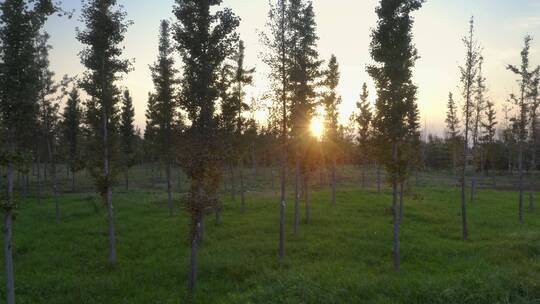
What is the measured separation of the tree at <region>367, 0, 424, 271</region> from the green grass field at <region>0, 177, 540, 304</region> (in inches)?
180

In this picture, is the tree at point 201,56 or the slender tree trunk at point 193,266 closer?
the slender tree trunk at point 193,266

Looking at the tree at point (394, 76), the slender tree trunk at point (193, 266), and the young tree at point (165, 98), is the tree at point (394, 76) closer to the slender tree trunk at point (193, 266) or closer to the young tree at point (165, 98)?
the slender tree trunk at point (193, 266)

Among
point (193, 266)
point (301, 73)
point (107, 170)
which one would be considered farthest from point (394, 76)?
point (107, 170)

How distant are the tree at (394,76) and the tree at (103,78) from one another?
1353 centimetres

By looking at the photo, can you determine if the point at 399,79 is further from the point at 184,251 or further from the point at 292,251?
the point at 184,251

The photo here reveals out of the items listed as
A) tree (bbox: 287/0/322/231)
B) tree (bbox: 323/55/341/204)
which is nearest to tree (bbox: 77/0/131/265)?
tree (bbox: 287/0/322/231)

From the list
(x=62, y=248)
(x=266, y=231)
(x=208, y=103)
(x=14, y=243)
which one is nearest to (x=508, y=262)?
(x=266, y=231)

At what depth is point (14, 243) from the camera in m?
24.6

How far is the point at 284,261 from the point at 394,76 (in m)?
10.8

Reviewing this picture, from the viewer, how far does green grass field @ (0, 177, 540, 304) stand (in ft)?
46.5

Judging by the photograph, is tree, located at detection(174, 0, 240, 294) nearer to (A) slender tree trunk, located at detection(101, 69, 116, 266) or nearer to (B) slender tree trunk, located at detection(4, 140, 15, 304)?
(A) slender tree trunk, located at detection(101, 69, 116, 266)

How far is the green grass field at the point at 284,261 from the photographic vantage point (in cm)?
1417

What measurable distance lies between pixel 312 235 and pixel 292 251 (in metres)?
4.08

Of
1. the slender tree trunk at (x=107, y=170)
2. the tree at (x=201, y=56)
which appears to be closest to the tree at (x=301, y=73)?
the tree at (x=201, y=56)
